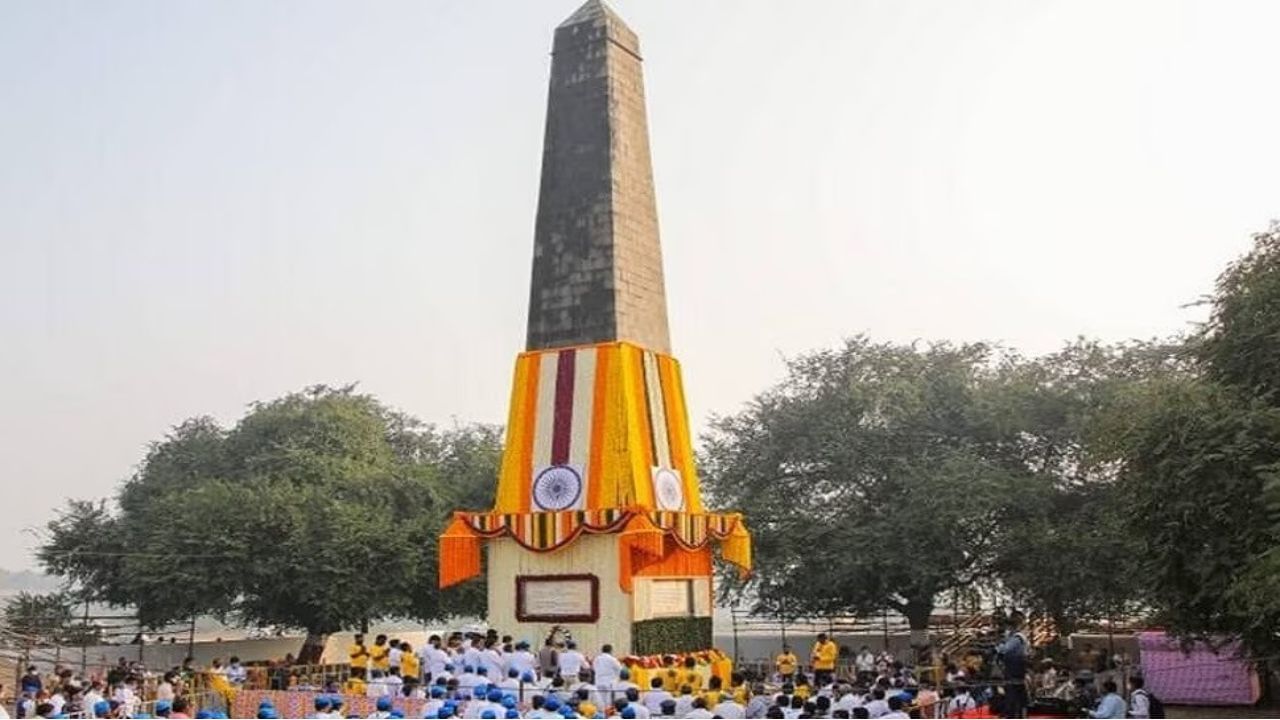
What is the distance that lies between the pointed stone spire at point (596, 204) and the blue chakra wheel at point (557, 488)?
280cm

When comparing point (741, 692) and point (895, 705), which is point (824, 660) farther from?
point (895, 705)

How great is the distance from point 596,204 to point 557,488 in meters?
6.16

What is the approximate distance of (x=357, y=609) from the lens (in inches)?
1266

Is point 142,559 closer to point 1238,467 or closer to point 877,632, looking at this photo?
point 877,632

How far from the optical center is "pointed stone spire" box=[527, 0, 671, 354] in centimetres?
2438

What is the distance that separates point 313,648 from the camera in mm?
32875

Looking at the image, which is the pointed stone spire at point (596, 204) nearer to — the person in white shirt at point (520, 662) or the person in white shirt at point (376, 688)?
the person in white shirt at point (520, 662)

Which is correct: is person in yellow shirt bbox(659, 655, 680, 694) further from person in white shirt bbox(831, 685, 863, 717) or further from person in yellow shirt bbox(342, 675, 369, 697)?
person in yellow shirt bbox(342, 675, 369, 697)

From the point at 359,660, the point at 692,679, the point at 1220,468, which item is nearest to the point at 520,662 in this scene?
the point at 692,679

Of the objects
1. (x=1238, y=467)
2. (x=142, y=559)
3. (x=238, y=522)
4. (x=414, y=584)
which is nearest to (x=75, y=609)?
(x=142, y=559)

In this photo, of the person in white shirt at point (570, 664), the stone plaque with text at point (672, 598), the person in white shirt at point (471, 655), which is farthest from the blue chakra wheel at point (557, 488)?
the person in white shirt at point (471, 655)

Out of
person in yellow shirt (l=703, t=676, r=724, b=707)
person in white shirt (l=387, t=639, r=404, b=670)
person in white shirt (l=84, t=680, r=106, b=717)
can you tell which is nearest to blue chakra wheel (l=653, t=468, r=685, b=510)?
person in white shirt (l=387, t=639, r=404, b=670)

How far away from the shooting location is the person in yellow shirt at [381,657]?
1988cm

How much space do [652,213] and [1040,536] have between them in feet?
39.9
